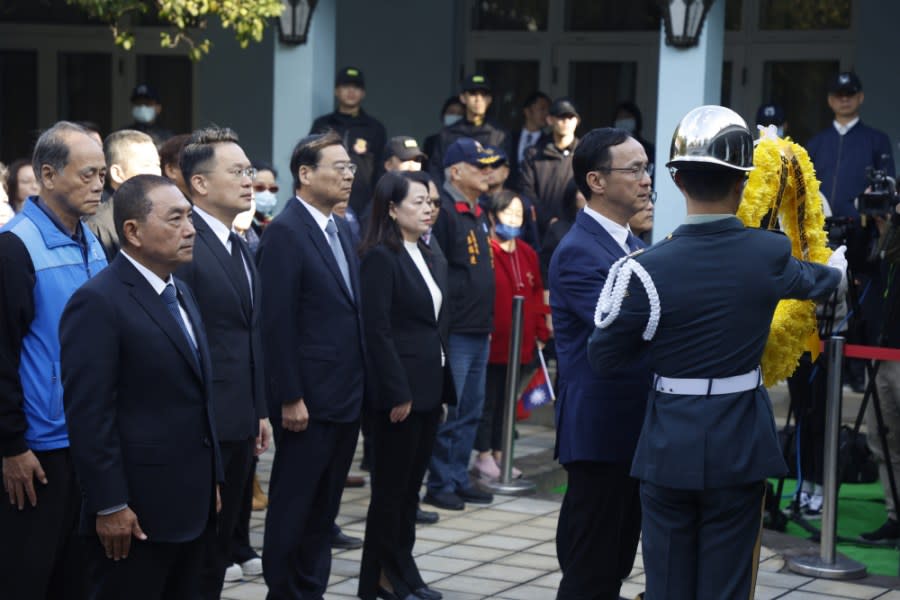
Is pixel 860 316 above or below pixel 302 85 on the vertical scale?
below

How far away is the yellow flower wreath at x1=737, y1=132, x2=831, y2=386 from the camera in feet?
16.6

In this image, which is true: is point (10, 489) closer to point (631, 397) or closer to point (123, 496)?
point (123, 496)

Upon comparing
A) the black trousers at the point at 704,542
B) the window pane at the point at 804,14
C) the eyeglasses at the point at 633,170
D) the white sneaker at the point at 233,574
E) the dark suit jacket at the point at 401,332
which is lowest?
the white sneaker at the point at 233,574

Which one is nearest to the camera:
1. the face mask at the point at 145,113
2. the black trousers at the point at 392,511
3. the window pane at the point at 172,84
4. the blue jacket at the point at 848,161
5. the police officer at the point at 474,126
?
the black trousers at the point at 392,511

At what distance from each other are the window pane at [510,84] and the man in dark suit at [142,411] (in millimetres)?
10306

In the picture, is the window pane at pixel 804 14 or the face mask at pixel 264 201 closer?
the face mask at pixel 264 201

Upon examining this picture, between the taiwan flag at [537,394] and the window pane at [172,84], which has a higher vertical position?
the window pane at [172,84]

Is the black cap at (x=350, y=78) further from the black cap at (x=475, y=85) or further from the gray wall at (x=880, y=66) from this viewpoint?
the gray wall at (x=880, y=66)

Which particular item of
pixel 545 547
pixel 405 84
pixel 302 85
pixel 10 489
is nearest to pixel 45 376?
pixel 10 489

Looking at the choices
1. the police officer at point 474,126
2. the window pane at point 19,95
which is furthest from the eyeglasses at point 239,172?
the window pane at point 19,95

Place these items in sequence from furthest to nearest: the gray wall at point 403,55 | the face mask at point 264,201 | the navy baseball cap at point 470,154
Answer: the gray wall at point 403,55 < the face mask at point 264,201 < the navy baseball cap at point 470,154

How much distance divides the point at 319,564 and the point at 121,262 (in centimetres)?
196

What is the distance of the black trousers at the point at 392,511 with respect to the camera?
21.2 feet

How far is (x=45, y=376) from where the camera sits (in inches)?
200
